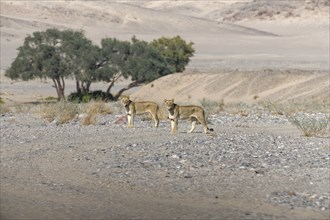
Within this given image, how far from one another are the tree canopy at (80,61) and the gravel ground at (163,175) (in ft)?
81.8

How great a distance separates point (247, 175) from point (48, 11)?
5427 inches

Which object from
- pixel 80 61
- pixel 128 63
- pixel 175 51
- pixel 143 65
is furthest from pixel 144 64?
pixel 175 51

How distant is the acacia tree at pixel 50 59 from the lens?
43.2 metres

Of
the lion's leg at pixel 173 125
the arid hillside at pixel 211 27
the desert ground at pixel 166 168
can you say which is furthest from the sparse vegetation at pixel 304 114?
the arid hillside at pixel 211 27

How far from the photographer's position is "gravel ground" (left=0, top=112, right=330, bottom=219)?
9531 mm

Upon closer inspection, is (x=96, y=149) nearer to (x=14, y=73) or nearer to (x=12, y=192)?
(x=12, y=192)

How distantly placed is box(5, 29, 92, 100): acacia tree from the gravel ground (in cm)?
2487

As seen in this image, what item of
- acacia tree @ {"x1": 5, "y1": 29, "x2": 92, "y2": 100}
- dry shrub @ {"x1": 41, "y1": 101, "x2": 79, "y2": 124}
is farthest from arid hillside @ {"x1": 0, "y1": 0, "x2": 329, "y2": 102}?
dry shrub @ {"x1": 41, "y1": 101, "x2": 79, "y2": 124}

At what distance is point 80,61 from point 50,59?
1.67 m

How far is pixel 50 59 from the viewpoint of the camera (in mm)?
43156

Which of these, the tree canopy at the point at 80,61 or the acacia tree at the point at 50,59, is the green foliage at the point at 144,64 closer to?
the tree canopy at the point at 80,61

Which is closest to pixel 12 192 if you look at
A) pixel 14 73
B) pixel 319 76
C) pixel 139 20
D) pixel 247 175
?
pixel 247 175

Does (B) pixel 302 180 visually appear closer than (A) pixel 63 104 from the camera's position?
Yes

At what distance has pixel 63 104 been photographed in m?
24.6
